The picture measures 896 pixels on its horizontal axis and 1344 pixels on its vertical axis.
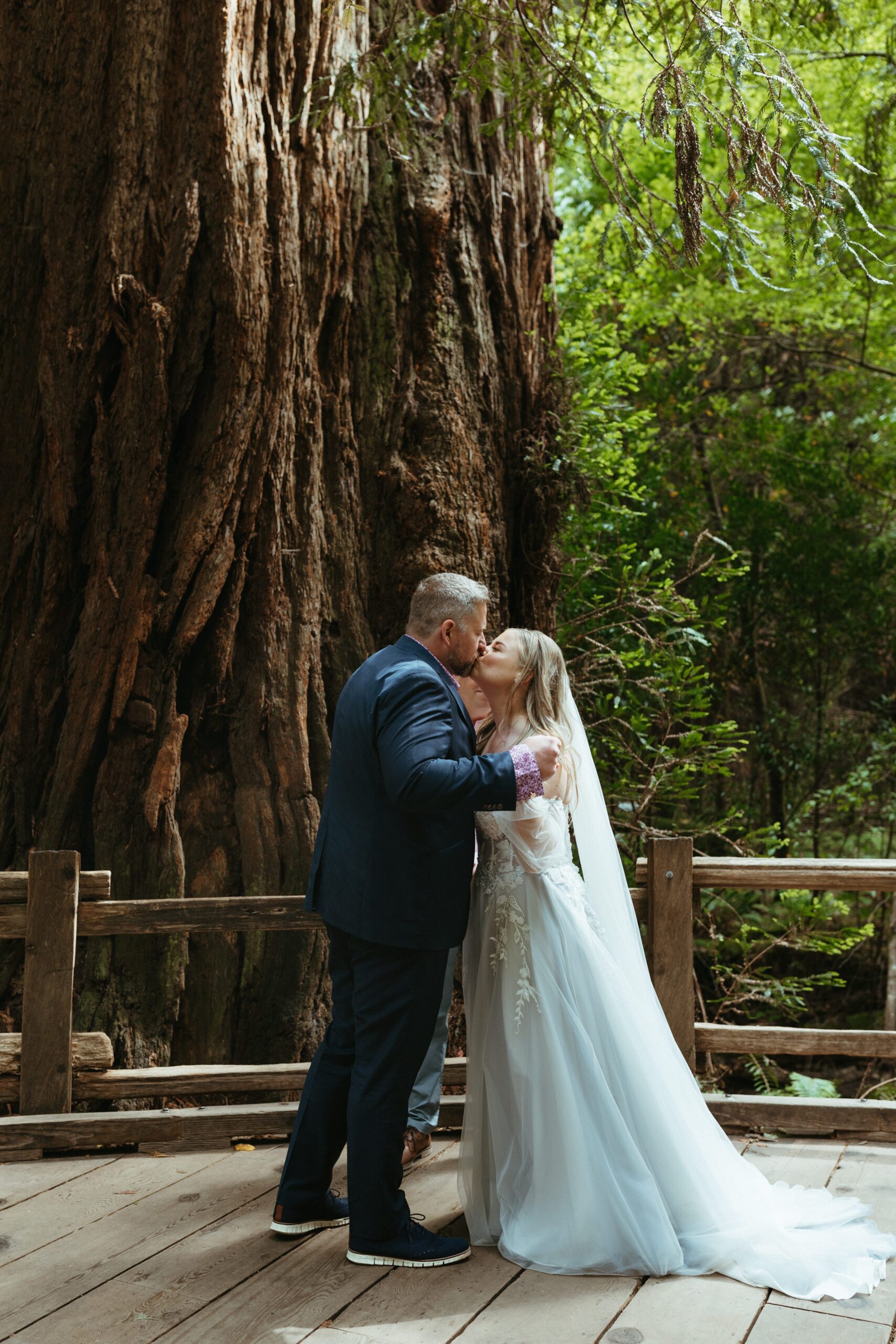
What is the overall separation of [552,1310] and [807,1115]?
62.9 inches

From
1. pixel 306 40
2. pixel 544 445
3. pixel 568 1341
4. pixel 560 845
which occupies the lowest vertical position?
pixel 568 1341

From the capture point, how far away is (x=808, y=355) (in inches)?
463

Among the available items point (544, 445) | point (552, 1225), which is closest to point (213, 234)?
point (544, 445)

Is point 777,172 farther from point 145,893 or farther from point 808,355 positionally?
point 808,355

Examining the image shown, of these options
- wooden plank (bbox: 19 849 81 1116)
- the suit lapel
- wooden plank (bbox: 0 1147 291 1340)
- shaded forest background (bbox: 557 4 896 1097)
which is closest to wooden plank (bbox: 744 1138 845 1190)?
wooden plank (bbox: 0 1147 291 1340)

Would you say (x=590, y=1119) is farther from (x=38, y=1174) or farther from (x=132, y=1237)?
(x=38, y=1174)

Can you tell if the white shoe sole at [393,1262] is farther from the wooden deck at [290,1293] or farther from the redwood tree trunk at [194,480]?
the redwood tree trunk at [194,480]

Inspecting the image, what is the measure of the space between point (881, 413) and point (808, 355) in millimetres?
1182

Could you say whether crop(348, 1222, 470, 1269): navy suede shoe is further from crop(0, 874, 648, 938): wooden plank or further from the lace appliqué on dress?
crop(0, 874, 648, 938): wooden plank

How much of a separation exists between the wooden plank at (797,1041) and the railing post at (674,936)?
3.2 inches

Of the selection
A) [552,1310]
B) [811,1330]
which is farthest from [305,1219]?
[811,1330]

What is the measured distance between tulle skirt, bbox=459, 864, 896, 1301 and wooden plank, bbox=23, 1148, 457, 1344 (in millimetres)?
455

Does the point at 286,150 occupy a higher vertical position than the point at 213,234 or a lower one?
higher

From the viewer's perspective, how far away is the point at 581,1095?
2885mm
